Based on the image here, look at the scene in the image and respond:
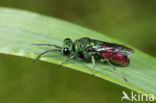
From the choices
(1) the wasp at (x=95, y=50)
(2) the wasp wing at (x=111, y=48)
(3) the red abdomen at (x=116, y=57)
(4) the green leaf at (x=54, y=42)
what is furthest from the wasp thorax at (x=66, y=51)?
(3) the red abdomen at (x=116, y=57)

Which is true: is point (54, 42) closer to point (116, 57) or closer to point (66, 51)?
point (66, 51)

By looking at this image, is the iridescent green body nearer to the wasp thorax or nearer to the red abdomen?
the wasp thorax

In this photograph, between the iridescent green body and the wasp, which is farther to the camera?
the iridescent green body

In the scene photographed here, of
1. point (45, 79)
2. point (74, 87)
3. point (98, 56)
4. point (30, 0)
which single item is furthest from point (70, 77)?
point (30, 0)

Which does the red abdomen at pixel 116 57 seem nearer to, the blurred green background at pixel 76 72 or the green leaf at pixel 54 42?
the green leaf at pixel 54 42

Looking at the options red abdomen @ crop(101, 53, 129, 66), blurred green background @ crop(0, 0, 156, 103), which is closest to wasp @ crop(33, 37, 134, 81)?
red abdomen @ crop(101, 53, 129, 66)
